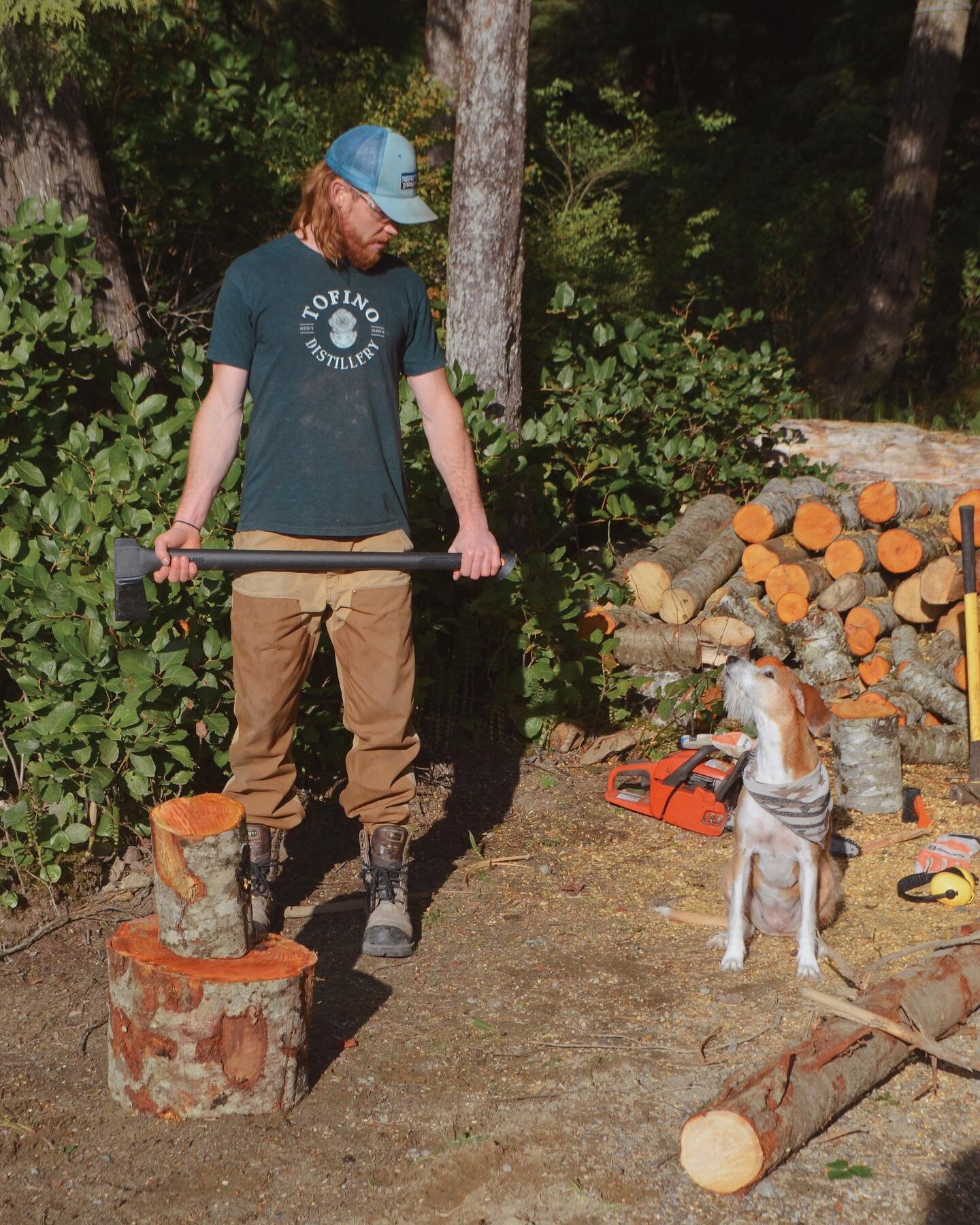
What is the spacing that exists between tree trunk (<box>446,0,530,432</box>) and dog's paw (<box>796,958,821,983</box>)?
141 inches

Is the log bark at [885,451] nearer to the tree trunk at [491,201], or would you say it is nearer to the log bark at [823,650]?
the log bark at [823,650]

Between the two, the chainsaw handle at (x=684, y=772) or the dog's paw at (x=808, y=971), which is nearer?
the dog's paw at (x=808, y=971)

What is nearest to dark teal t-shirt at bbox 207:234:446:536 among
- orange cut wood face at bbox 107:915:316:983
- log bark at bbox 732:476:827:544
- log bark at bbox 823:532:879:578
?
orange cut wood face at bbox 107:915:316:983

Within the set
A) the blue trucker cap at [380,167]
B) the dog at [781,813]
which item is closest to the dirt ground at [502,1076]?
the dog at [781,813]

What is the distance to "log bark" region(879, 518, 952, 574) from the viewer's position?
7.11m

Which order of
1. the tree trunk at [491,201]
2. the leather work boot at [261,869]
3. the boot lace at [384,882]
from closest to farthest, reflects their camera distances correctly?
the leather work boot at [261,869]
the boot lace at [384,882]
the tree trunk at [491,201]

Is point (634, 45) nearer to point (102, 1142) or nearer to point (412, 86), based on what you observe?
point (412, 86)

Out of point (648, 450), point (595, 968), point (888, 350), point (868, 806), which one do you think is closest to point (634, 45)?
point (888, 350)

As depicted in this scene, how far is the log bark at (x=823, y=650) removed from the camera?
7004 millimetres

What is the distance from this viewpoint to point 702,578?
6902 millimetres

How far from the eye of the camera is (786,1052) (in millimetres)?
2844

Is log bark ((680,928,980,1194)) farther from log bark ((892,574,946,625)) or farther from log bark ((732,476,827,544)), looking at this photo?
log bark ((732,476,827,544))

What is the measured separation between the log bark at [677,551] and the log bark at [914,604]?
3.68ft

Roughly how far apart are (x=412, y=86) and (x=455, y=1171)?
901 centimetres
